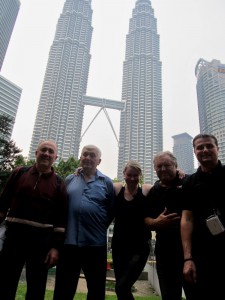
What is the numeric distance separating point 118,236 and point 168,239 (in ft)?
2.31

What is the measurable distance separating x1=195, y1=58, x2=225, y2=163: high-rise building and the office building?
241 feet

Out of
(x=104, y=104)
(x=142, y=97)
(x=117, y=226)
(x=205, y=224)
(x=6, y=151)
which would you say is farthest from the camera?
(x=104, y=104)

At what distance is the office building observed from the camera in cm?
9069

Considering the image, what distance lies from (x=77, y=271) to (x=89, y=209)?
791mm

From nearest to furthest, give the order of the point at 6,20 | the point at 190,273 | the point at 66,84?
the point at 190,273, the point at 66,84, the point at 6,20

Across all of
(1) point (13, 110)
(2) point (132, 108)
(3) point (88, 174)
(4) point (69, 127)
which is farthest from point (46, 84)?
(3) point (88, 174)

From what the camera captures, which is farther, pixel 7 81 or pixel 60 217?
pixel 7 81

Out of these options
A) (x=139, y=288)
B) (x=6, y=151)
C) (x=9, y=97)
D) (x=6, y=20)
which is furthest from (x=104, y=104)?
(x=139, y=288)

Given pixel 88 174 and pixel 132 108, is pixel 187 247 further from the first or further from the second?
pixel 132 108

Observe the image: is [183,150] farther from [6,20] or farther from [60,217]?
[60,217]

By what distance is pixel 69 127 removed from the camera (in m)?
85.2

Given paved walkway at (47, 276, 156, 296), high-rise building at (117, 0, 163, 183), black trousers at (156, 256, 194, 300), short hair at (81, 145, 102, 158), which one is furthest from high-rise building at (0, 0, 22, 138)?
black trousers at (156, 256, 194, 300)

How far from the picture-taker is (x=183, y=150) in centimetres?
15688

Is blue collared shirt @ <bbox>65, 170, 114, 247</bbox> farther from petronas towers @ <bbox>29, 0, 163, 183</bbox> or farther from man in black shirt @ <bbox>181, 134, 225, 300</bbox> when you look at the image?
petronas towers @ <bbox>29, 0, 163, 183</bbox>
